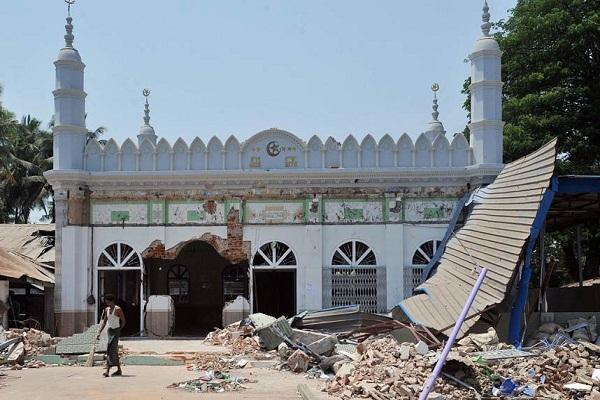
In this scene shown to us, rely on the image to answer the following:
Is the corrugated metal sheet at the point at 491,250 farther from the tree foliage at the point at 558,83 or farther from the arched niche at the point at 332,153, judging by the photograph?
the tree foliage at the point at 558,83

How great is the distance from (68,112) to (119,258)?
186 inches

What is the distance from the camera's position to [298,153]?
2372 cm

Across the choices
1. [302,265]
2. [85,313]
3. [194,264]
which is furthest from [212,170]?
A: [194,264]

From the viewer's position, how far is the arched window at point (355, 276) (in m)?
23.3

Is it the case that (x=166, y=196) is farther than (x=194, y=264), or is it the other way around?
(x=194, y=264)

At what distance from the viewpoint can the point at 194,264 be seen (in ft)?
99.6

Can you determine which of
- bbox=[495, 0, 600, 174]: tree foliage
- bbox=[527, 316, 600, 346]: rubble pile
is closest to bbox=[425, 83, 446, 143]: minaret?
bbox=[495, 0, 600, 174]: tree foliage

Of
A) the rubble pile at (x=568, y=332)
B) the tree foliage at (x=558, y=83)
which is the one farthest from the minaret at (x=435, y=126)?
the rubble pile at (x=568, y=332)

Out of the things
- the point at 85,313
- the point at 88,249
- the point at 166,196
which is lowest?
the point at 85,313

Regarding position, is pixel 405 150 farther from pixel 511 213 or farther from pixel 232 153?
pixel 511 213

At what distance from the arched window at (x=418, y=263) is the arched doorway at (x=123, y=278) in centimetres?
798

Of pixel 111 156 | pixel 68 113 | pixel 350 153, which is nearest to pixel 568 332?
pixel 350 153

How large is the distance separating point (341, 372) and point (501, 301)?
373 cm

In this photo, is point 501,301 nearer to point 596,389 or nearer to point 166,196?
point 596,389
